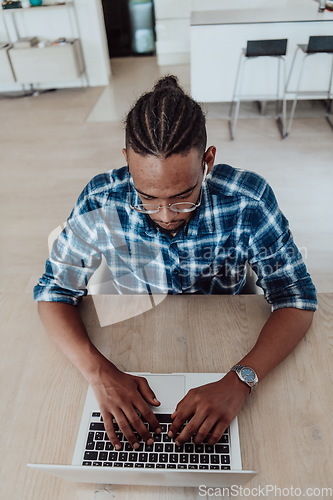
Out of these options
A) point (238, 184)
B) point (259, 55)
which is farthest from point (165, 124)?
point (259, 55)

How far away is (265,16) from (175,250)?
3318mm

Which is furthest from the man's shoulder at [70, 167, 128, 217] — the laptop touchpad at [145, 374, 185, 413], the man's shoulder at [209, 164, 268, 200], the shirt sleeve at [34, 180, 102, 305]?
the laptop touchpad at [145, 374, 185, 413]

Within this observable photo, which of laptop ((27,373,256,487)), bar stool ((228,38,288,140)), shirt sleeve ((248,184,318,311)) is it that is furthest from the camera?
bar stool ((228,38,288,140))

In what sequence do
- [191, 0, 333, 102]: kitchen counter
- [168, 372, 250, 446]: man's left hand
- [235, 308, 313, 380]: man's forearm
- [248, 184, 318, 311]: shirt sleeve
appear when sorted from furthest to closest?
[191, 0, 333, 102]: kitchen counter → [248, 184, 318, 311]: shirt sleeve → [235, 308, 313, 380]: man's forearm → [168, 372, 250, 446]: man's left hand

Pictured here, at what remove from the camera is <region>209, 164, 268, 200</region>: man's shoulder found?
105 centimetres

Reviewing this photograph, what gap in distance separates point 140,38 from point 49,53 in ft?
6.42

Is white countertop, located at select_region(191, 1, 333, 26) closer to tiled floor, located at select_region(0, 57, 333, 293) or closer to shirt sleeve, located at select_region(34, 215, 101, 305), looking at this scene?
tiled floor, located at select_region(0, 57, 333, 293)

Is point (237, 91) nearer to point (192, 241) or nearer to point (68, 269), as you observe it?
point (192, 241)

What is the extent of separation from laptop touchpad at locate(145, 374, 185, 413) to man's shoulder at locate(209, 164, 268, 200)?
490mm

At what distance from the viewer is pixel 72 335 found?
96 cm

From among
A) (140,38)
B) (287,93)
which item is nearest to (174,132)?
(287,93)

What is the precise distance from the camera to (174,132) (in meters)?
0.85

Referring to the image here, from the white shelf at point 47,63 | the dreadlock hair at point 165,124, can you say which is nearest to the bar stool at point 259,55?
the white shelf at point 47,63

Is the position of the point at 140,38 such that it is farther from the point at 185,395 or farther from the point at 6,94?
the point at 185,395
